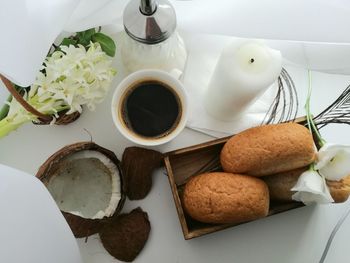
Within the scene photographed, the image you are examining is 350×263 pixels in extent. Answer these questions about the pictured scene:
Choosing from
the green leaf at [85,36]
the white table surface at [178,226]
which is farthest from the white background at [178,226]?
the green leaf at [85,36]

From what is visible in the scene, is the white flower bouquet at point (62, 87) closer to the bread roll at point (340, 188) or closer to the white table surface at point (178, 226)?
the white table surface at point (178, 226)

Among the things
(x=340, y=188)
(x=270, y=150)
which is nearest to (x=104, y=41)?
(x=270, y=150)

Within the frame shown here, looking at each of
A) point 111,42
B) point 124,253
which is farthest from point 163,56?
point 124,253

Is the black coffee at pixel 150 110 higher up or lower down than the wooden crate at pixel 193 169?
higher up

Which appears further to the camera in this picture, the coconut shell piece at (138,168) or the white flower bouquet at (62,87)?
the coconut shell piece at (138,168)

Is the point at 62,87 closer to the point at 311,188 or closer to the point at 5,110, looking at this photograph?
the point at 5,110

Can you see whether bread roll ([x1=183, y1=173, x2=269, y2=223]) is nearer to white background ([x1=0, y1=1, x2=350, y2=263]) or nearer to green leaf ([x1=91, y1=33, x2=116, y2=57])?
white background ([x1=0, y1=1, x2=350, y2=263])
